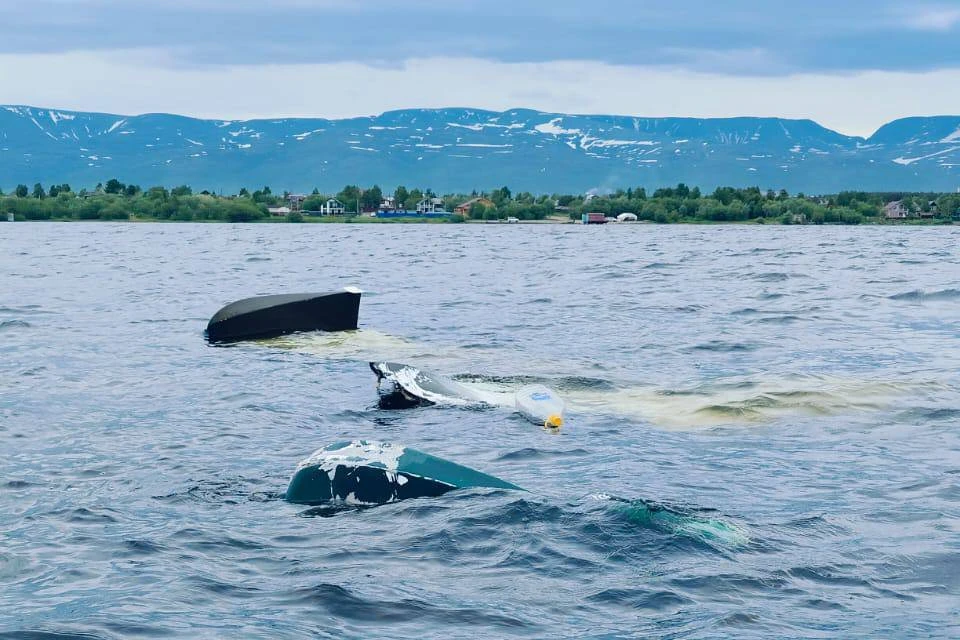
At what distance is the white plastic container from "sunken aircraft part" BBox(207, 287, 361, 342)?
10684 millimetres

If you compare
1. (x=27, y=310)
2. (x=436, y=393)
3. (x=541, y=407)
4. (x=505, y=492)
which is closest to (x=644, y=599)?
(x=505, y=492)

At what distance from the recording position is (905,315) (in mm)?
32375

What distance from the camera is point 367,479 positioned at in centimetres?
1162

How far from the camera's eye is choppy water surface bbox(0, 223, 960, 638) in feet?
28.4

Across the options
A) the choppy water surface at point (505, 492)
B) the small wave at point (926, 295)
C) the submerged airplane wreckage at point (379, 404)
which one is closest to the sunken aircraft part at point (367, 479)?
the submerged airplane wreckage at point (379, 404)

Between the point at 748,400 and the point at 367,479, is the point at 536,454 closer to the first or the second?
the point at 367,479

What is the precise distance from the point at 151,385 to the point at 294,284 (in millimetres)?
25148

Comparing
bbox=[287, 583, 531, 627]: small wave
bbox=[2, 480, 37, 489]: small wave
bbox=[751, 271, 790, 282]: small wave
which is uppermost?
bbox=[287, 583, 531, 627]: small wave

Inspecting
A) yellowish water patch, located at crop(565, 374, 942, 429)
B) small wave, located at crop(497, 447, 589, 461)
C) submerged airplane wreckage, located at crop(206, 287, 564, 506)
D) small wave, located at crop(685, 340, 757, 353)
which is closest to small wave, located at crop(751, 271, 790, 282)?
small wave, located at crop(685, 340, 757, 353)

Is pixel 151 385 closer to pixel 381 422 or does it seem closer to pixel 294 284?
pixel 381 422

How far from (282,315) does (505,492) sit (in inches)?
612

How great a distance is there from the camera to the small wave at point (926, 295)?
123 feet

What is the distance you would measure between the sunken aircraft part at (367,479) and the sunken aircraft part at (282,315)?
14.6 meters

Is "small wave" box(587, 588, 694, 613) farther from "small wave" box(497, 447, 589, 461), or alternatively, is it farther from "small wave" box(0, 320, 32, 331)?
"small wave" box(0, 320, 32, 331)
